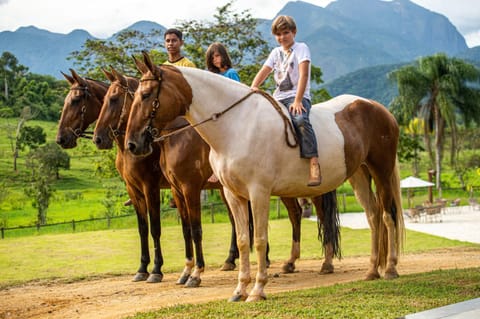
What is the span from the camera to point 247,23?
30844mm

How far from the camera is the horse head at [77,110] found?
A: 8148mm

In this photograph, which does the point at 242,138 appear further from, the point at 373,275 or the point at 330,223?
the point at 330,223

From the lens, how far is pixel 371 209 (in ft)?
24.8

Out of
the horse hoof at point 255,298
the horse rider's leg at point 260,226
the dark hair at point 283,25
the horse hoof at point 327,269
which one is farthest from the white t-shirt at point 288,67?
the horse hoof at point 327,269

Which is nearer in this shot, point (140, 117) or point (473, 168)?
point (140, 117)

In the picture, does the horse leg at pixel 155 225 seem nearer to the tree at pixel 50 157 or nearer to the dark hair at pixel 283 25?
the dark hair at pixel 283 25

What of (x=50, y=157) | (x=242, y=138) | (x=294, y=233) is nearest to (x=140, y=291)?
(x=294, y=233)

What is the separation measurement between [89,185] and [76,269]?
2871 centimetres

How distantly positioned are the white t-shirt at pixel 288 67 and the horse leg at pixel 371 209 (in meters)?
1.92

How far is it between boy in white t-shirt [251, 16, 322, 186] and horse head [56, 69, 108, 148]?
310 cm

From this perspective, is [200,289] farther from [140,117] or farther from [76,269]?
[76,269]

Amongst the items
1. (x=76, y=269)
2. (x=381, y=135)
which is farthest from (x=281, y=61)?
(x=76, y=269)

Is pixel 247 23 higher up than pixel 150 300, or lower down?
higher up

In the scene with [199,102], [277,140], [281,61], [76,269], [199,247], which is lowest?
[76,269]
